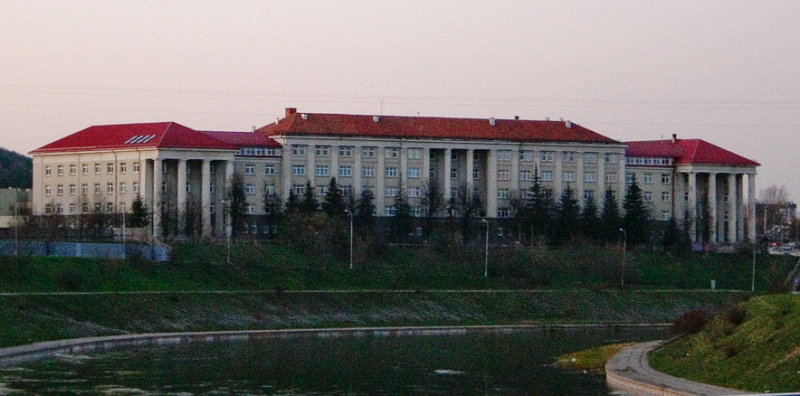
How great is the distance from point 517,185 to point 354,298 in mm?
43028

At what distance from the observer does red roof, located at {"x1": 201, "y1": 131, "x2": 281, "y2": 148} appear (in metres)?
122

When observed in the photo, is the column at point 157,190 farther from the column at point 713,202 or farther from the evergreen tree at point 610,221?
the column at point 713,202

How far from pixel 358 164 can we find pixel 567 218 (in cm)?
1655

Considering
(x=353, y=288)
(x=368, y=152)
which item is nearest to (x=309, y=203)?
(x=368, y=152)

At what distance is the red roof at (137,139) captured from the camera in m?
115

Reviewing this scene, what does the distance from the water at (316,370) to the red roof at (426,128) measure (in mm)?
54926

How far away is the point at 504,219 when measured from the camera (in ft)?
408

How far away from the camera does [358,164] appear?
4865 inches

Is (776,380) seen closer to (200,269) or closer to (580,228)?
(200,269)

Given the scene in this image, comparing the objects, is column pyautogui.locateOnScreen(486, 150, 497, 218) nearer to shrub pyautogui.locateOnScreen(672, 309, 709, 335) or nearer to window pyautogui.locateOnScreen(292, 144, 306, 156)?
window pyautogui.locateOnScreen(292, 144, 306, 156)

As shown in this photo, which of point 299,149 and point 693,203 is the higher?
point 299,149

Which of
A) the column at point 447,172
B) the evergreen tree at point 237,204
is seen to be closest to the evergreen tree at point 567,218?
the column at point 447,172

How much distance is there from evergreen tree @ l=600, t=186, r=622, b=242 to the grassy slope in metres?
66.1

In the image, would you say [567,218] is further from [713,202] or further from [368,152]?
[713,202]
